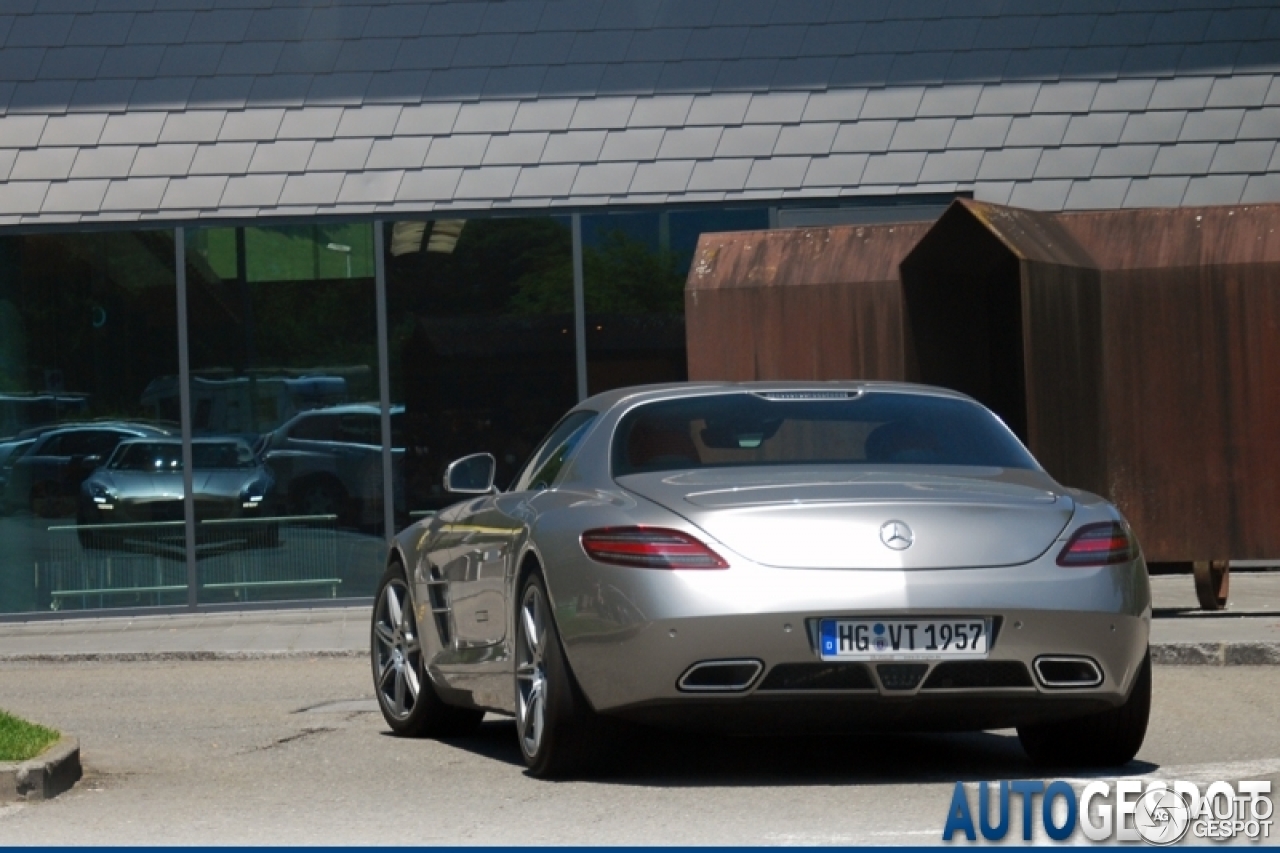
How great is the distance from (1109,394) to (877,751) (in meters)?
6.24

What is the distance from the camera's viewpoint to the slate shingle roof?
1714 centimetres

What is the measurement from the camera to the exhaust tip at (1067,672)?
22.1 feet

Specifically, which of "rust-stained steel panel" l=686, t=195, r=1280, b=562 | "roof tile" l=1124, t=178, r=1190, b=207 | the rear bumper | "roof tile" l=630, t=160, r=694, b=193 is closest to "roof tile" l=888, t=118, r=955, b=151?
"roof tile" l=1124, t=178, r=1190, b=207

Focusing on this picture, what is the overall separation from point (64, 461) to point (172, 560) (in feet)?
3.70

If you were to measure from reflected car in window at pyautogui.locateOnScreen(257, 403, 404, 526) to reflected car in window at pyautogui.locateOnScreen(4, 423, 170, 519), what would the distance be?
943mm

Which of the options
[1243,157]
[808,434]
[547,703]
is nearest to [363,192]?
[1243,157]

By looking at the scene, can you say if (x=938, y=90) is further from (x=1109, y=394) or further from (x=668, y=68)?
(x=1109, y=394)

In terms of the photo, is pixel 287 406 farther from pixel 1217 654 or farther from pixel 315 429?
pixel 1217 654

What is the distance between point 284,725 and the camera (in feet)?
31.5

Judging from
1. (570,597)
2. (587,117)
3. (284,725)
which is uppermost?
(587,117)

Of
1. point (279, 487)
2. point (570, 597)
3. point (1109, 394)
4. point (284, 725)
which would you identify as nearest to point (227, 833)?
point (570, 597)

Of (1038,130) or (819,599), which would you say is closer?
(819,599)

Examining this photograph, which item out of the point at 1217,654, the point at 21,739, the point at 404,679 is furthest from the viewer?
the point at 1217,654

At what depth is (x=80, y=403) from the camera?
1716 cm
